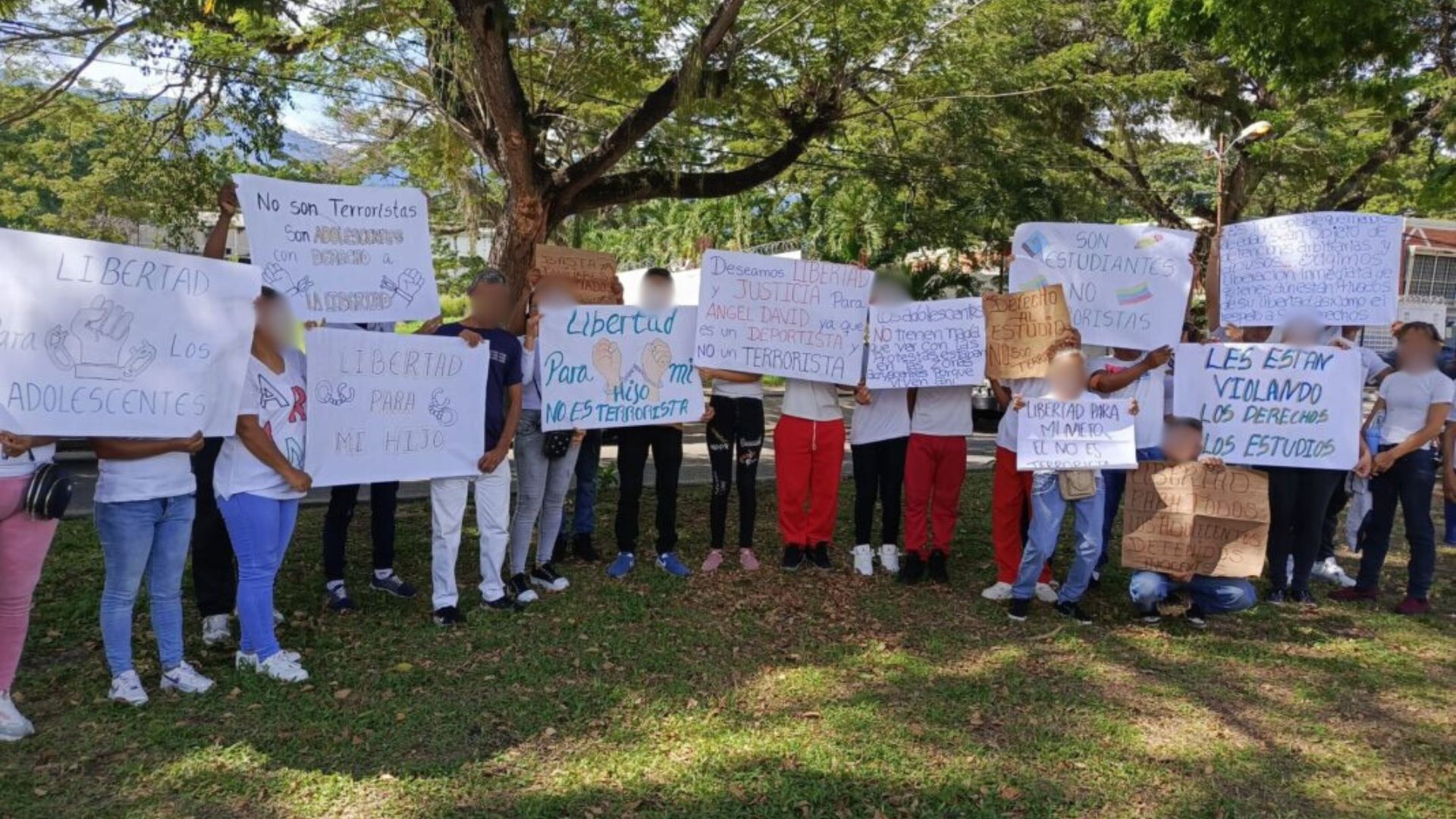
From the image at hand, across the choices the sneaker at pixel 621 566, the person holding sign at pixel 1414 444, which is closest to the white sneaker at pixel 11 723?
the sneaker at pixel 621 566

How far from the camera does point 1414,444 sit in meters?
6.18

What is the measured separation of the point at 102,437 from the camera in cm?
406

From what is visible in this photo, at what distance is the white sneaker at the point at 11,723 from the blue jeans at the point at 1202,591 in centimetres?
581

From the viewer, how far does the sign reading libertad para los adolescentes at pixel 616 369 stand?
6.23 meters

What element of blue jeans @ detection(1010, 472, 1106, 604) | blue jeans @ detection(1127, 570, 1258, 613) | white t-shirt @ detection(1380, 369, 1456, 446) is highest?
white t-shirt @ detection(1380, 369, 1456, 446)

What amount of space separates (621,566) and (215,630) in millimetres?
2525

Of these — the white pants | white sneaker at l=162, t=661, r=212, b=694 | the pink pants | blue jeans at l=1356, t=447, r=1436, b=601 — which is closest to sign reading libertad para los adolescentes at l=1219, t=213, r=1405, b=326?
blue jeans at l=1356, t=447, r=1436, b=601

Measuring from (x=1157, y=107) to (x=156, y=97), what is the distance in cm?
1835

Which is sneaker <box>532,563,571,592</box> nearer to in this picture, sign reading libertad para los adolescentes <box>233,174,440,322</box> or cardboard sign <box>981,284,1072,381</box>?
sign reading libertad para los adolescentes <box>233,174,440,322</box>

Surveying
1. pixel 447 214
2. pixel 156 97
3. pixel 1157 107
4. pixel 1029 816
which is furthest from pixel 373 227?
pixel 1157 107

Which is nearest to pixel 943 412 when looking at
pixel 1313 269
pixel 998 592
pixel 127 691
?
pixel 998 592

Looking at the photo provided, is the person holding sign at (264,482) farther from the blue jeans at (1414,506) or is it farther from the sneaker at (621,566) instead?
the blue jeans at (1414,506)

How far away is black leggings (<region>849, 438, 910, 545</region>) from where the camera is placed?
6.80 metres

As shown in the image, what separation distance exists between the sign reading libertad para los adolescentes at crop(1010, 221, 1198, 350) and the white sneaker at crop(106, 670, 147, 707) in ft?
18.2
